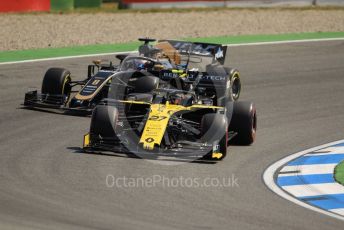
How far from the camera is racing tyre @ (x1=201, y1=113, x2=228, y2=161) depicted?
13023mm

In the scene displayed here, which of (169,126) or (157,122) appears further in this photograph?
(169,126)

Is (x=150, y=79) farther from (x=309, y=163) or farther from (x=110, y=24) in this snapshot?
(x=110, y=24)

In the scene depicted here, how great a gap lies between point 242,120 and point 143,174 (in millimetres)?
2600

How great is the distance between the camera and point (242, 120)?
14.2 metres

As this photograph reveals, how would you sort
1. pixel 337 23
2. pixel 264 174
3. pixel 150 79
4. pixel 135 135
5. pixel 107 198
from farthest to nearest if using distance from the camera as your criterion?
1. pixel 337 23
2. pixel 150 79
3. pixel 135 135
4. pixel 264 174
5. pixel 107 198

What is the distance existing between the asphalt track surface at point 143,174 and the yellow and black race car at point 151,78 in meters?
0.42

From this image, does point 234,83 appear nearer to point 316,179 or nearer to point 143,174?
point 316,179

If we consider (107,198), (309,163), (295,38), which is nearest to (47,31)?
(295,38)

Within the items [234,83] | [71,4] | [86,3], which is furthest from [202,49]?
[86,3]

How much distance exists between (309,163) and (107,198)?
3.80 metres

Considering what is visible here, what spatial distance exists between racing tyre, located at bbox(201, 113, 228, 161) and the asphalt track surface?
0.62 ft

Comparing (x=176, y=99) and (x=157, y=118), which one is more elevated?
Result: (x=176, y=99)

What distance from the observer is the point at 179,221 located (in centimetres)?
992

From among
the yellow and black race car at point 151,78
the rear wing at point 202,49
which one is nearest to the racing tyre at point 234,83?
the yellow and black race car at point 151,78
